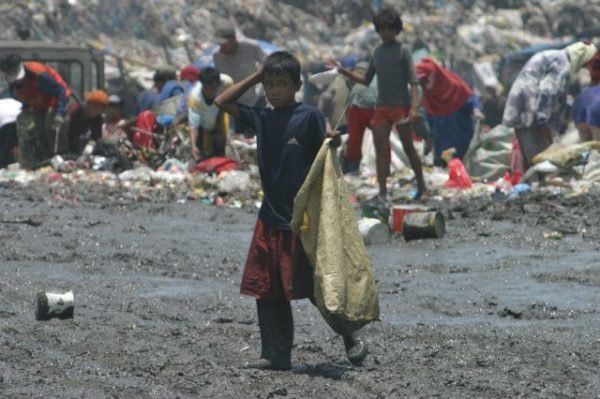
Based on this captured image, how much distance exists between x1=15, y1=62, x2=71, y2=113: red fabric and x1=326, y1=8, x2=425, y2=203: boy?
4888 mm

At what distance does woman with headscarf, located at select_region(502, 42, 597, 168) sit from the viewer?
48.4 ft

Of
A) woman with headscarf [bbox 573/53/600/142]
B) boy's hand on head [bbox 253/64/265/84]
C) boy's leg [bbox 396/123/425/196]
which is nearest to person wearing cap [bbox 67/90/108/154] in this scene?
boy's leg [bbox 396/123/425/196]

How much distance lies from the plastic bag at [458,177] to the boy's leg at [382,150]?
158 cm

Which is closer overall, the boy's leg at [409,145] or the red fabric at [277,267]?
the red fabric at [277,267]

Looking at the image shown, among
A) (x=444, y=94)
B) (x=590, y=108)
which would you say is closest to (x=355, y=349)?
(x=590, y=108)

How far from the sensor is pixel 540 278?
30.5 feet

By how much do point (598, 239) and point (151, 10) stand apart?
21009 mm

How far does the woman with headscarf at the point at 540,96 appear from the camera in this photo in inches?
580

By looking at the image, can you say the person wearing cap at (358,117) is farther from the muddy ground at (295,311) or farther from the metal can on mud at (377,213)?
the metal can on mud at (377,213)

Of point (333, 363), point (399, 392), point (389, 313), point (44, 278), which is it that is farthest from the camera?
point (44, 278)

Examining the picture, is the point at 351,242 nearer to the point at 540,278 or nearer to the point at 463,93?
the point at 540,278

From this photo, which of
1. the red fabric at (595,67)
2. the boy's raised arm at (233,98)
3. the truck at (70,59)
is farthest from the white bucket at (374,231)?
the truck at (70,59)

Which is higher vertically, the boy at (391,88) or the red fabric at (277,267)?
the boy at (391,88)

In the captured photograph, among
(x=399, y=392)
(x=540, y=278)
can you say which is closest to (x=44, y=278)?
(x=540, y=278)
